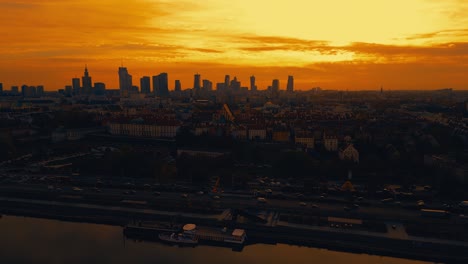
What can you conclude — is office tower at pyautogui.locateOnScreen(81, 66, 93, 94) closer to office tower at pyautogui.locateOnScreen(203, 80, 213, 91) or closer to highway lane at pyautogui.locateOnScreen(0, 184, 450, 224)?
office tower at pyautogui.locateOnScreen(203, 80, 213, 91)

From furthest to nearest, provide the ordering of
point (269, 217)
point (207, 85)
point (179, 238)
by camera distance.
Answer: point (207, 85)
point (269, 217)
point (179, 238)

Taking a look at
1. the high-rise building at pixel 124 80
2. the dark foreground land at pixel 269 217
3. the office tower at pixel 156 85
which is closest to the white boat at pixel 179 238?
the dark foreground land at pixel 269 217

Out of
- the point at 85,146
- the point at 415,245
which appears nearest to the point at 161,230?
the point at 415,245

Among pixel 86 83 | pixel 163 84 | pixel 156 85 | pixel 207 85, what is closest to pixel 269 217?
pixel 86 83

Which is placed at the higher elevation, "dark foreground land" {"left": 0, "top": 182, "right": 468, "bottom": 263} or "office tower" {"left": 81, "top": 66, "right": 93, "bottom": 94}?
"office tower" {"left": 81, "top": 66, "right": 93, "bottom": 94}

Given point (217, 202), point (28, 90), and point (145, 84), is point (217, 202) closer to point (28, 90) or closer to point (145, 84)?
point (28, 90)

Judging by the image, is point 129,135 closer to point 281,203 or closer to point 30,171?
point 30,171

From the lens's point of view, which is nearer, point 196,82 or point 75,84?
point 75,84

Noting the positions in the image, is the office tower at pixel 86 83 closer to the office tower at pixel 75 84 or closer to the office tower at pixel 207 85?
the office tower at pixel 75 84

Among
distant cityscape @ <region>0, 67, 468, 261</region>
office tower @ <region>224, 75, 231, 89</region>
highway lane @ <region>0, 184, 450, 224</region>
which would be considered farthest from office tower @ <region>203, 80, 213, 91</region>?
highway lane @ <region>0, 184, 450, 224</region>
